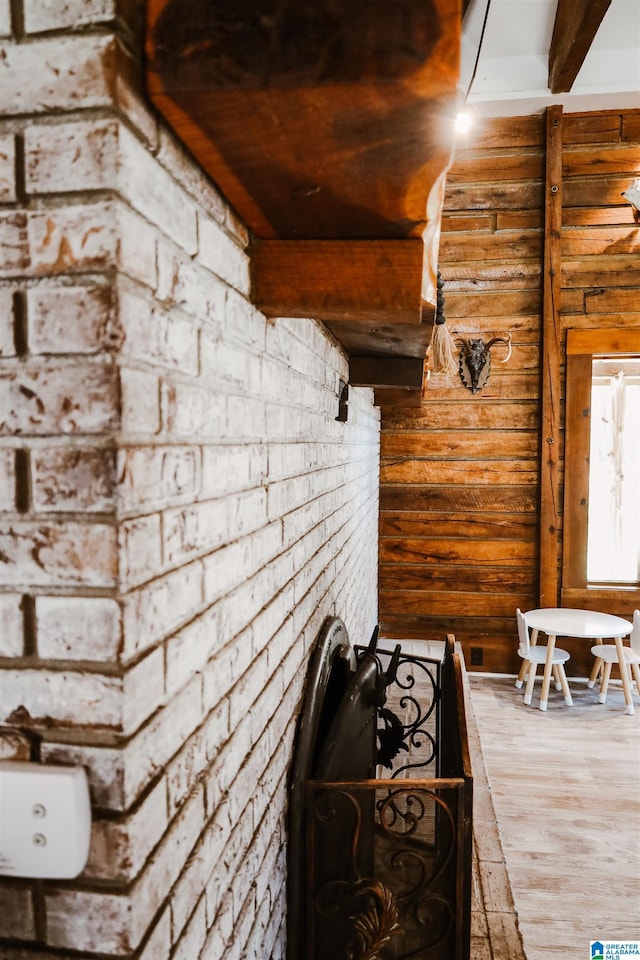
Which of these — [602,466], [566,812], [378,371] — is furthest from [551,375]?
[566,812]

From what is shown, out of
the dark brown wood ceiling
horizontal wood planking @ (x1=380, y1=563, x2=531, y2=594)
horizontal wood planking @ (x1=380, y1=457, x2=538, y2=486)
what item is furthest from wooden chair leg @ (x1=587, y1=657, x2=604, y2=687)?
the dark brown wood ceiling

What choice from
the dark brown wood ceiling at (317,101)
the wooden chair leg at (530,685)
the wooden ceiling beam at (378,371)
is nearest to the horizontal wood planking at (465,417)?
the wooden chair leg at (530,685)

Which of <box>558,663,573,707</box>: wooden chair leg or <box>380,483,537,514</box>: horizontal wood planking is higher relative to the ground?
<box>380,483,537,514</box>: horizontal wood planking

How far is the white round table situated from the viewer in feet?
13.3

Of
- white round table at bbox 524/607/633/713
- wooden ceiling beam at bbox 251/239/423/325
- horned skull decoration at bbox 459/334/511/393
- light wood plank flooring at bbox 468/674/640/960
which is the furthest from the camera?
horned skull decoration at bbox 459/334/511/393

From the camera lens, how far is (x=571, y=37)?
10.8 ft

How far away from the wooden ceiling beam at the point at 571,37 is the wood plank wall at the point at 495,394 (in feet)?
2.05

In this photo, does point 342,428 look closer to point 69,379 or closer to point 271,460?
point 271,460

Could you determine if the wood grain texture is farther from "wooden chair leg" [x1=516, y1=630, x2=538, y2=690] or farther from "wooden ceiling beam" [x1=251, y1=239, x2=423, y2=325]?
"wooden ceiling beam" [x1=251, y1=239, x2=423, y2=325]

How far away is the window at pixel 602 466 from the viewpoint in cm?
460

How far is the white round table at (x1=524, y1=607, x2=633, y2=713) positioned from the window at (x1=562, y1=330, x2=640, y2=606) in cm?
36

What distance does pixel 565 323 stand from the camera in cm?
464

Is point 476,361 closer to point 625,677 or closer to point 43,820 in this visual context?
point 625,677

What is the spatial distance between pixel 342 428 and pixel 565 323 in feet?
9.76
